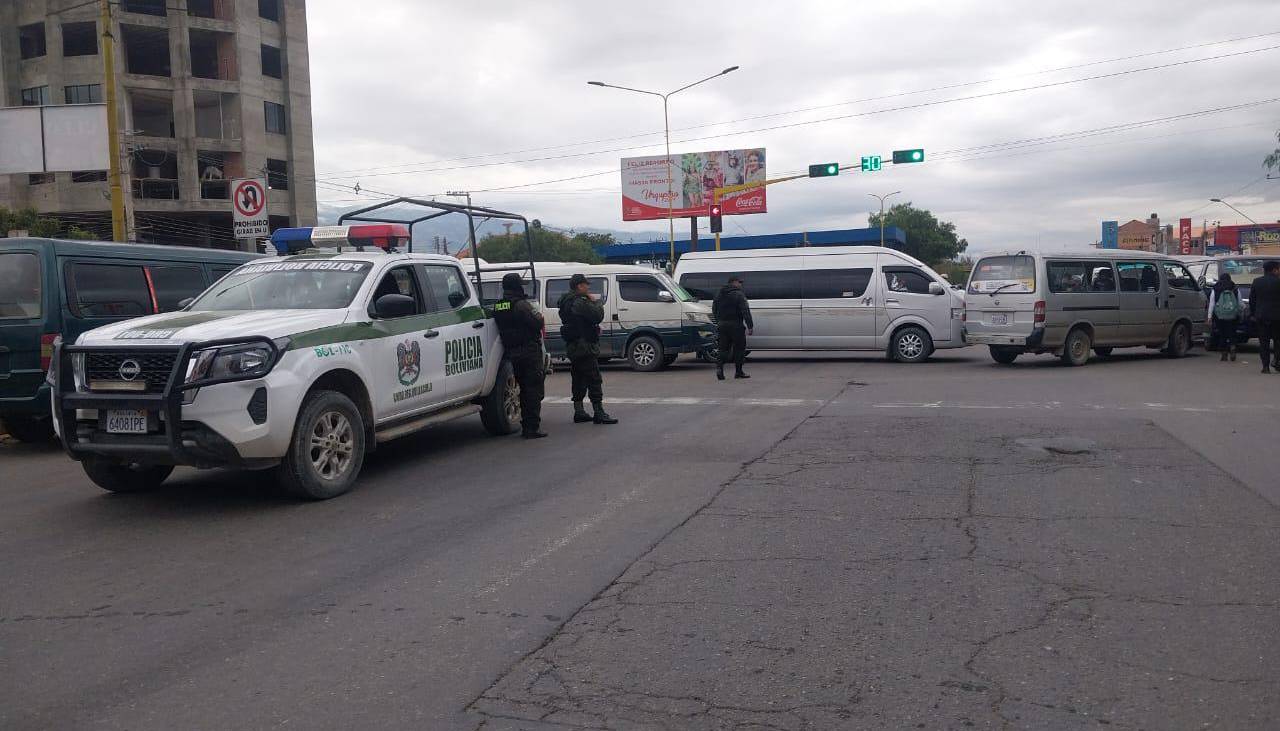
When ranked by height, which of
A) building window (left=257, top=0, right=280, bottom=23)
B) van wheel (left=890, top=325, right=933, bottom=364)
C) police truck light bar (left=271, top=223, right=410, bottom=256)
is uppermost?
building window (left=257, top=0, right=280, bottom=23)

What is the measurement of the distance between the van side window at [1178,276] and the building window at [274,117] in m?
38.2

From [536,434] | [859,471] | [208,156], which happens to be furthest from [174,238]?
[859,471]

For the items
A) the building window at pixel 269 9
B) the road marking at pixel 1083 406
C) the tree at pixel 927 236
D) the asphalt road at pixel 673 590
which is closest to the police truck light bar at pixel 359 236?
the road marking at pixel 1083 406

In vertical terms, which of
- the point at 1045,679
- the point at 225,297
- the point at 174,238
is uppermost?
the point at 174,238

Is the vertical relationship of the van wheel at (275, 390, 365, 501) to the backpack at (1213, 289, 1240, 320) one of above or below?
below

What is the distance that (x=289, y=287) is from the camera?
8242 mm

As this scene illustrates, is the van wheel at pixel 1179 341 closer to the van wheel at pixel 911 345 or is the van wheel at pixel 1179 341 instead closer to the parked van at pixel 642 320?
the van wheel at pixel 911 345

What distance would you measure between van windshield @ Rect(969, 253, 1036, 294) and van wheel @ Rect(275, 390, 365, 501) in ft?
42.1

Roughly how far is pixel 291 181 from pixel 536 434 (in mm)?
39923

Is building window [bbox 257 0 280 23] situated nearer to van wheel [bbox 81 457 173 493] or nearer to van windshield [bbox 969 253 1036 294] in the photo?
van windshield [bbox 969 253 1036 294]

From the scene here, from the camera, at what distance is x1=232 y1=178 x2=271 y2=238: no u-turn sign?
1853 cm

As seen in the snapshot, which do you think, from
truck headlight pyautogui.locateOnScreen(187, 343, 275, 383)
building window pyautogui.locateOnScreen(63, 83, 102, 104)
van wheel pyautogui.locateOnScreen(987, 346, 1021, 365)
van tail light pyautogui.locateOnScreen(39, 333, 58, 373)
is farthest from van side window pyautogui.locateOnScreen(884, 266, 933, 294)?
building window pyautogui.locateOnScreen(63, 83, 102, 104)

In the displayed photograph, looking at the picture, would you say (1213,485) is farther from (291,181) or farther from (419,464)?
(291,181)

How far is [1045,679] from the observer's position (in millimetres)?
3807
